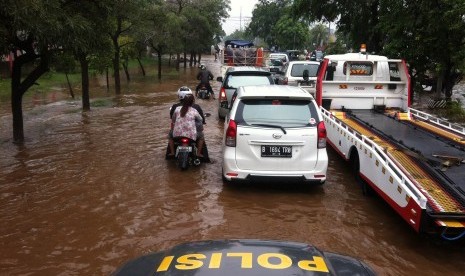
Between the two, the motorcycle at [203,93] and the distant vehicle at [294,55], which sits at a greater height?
the distant vehicle at [294,55]

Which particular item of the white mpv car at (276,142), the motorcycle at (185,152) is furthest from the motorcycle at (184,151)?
the white mpv car at (276,142)

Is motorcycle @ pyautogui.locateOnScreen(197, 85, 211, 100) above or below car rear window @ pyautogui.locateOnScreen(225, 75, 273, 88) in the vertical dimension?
below

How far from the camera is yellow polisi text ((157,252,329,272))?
2.26 metres

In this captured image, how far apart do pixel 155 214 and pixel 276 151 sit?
1957 millimetres

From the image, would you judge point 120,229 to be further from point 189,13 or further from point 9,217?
point 189,13

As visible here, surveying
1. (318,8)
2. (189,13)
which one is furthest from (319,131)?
(189,13)

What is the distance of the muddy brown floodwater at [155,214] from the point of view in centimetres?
493

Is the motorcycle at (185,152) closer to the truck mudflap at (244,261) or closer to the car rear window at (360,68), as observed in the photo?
the car rear window at (360,68)

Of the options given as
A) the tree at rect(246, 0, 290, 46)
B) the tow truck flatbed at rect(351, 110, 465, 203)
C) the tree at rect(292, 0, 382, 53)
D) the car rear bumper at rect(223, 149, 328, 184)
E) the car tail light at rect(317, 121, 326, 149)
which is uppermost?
the tree at rect(246, 0, 290, 46)

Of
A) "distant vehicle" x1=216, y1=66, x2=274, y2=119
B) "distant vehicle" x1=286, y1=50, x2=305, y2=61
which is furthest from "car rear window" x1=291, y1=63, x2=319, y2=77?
"distant vehicle" x1=286, y1=50, x2=305, y2=61

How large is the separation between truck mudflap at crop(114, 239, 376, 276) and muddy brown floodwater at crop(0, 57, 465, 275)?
7.23 ft

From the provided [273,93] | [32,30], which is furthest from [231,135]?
[32,30]

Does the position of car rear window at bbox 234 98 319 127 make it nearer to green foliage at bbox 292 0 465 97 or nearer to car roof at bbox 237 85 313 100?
car roof at bbox 237 85 313 100

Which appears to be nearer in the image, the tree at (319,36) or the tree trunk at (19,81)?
the tree trunk at (19,81)
